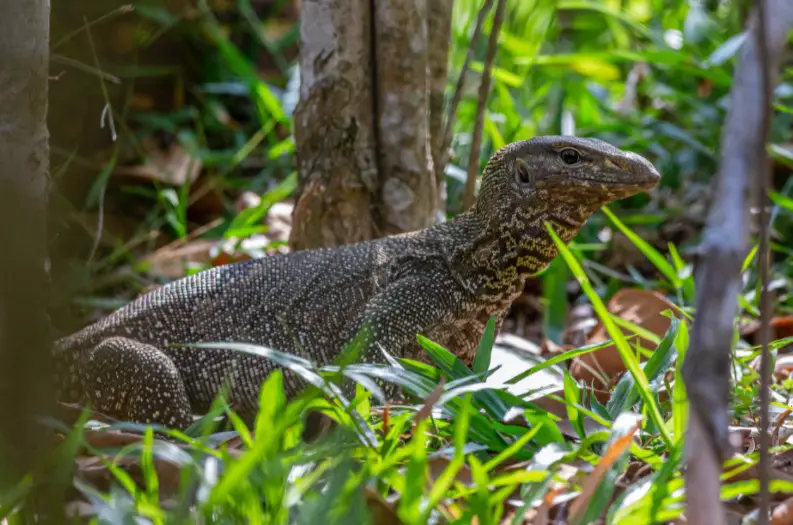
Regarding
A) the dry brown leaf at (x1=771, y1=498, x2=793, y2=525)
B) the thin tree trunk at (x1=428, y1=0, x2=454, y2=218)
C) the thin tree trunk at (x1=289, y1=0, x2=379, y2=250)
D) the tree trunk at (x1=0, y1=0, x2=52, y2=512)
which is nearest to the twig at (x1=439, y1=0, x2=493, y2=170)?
the thin tree trunk at (x1=428, y1=0, x2=454, y2=218)

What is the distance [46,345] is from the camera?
196cm

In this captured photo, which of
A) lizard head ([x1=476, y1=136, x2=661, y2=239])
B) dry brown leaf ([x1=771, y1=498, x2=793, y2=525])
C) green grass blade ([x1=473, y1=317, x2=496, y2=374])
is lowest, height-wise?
dry brown leaf ([x1=771, y1=498, x2=793, y2=525])

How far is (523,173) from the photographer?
3865 mm

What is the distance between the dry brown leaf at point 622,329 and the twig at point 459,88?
3.63ft

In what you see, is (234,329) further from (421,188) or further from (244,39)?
(244,39)

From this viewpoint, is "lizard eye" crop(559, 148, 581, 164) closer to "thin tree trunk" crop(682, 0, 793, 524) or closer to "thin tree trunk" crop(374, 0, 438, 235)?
"thin tree trunk" crop(374, 0, 438, 235)

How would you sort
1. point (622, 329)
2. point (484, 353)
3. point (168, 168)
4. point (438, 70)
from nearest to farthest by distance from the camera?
point (484, 353) → point (622, 329) → point (438, 70) → point (168, 168)

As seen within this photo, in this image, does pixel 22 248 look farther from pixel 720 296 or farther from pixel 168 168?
pixel 168 168

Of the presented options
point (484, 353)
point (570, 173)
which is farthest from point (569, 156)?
point (484, 353)

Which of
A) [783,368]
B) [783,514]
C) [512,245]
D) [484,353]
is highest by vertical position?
[512,245]

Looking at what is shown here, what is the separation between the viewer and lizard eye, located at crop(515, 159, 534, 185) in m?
3.84

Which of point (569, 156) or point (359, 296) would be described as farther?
point (359, 296)

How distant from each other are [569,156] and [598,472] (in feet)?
5.50

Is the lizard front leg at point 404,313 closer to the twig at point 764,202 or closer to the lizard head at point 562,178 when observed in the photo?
the lizard head at point 562,178
